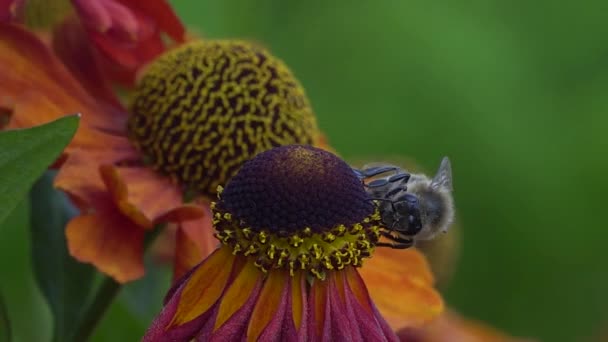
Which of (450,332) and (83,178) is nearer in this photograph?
(83,178)

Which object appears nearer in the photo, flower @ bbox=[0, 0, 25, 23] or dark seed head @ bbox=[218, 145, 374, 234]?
dark seed head @ bbox=[218, 145, 374, 234]

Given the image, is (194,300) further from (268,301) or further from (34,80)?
(34,80)

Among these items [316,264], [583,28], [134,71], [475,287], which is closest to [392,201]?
[316,264]

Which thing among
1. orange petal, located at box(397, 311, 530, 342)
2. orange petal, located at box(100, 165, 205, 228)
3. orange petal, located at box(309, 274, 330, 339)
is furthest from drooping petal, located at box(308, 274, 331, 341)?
orange petal, located at box(397, 311, 530, 342)

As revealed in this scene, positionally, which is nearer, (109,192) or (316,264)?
(316,264)

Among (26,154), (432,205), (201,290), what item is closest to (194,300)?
(201,290)

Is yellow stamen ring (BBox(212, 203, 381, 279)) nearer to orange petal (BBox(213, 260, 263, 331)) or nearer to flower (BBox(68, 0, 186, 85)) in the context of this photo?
orange petal (BBox(213, 260, 263, 331))

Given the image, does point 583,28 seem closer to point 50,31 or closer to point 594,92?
point 594,92
